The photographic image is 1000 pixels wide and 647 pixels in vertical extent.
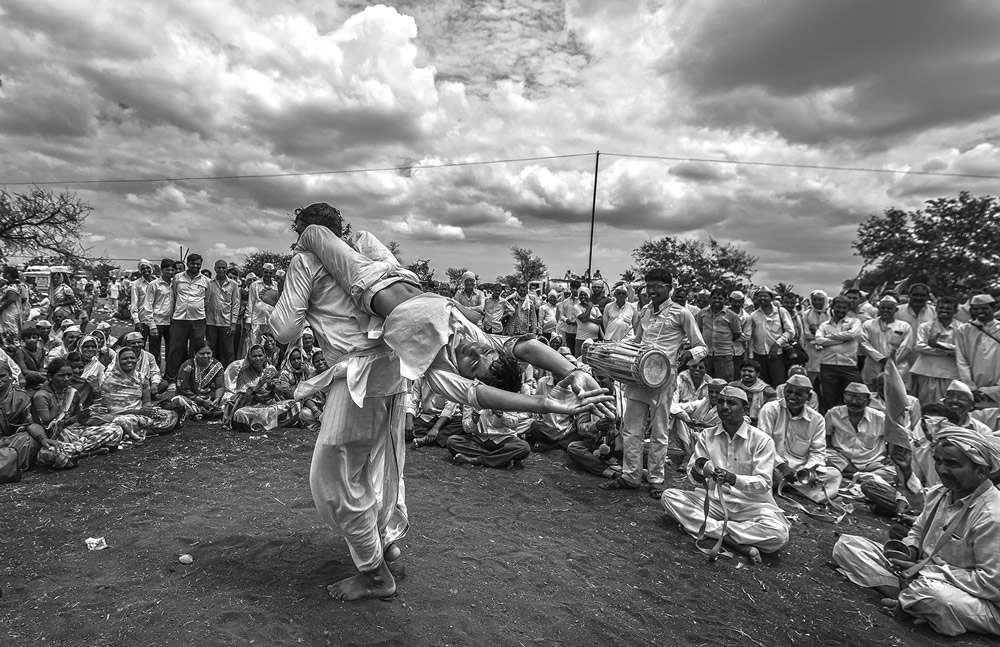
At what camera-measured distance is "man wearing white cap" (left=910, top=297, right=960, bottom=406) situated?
7.26 metres

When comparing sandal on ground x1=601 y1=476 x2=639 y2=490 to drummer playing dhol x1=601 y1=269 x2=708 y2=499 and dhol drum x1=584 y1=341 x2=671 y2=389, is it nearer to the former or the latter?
drummer playing dhol x1=601 y1=269 x2=708 y2=499

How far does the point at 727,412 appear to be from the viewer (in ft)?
17.4

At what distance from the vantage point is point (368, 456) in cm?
354

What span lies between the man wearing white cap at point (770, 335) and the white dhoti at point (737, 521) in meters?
4.79

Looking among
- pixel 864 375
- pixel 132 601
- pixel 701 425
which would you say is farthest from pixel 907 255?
pixel 132 601

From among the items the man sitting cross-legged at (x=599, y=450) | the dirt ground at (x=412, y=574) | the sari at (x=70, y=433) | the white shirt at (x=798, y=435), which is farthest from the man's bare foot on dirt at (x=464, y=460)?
the sari at (x=70, y=433)

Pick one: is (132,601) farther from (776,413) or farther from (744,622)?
(776,413)

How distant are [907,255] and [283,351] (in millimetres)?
19880

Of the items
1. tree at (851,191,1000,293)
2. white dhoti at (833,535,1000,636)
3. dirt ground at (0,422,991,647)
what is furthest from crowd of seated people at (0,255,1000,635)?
tree at (851,191,1000,293)

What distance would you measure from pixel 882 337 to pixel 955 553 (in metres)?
5.22

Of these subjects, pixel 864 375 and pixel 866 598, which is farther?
pixel 864 375

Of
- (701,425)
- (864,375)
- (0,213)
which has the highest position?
(0,213)

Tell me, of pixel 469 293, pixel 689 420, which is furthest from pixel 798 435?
pixel 469 293

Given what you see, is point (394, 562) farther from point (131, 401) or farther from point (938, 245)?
point (938, 245)
